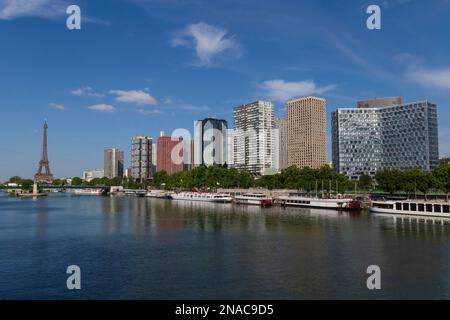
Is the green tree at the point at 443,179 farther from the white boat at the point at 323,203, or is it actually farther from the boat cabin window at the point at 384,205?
the white boat at the point at 323,203

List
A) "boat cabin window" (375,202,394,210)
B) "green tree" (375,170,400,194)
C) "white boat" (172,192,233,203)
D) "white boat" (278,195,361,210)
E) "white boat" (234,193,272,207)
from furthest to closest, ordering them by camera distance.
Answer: "white boat" (172,192,233,203) < "white boat" (234,193,272,207) < "green tree" (375,170,400,194) < "white boat" (278,195,361,210) < "boat cabin window" (375,202,394,210)

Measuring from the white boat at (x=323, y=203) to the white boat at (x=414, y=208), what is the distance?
296 inches

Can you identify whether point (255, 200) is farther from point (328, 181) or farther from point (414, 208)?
point (414, 208)

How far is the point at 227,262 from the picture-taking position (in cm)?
3716

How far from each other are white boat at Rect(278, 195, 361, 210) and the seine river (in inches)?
1337

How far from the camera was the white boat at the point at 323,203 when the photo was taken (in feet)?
315

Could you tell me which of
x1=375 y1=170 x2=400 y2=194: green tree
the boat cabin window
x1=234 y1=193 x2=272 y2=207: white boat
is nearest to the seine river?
the boat cabin window

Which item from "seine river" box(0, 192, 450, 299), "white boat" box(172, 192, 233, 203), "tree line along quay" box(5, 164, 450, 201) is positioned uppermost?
"tree line along quay" box(5, 164, 450, 201)

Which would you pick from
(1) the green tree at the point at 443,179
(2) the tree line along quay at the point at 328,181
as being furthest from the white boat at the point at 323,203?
(1) the green tree at the point at 443,179

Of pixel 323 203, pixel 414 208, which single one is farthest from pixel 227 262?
pixel 323 203

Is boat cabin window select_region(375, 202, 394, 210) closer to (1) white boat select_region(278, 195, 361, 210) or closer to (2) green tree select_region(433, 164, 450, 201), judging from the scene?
(1) white boat select_region(278, 195, 361, 210)

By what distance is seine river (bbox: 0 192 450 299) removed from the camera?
28.6 metres

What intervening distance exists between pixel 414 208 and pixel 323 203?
87.0 ft
